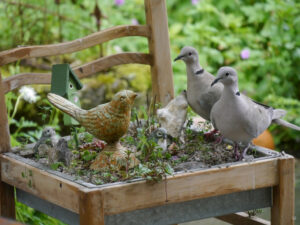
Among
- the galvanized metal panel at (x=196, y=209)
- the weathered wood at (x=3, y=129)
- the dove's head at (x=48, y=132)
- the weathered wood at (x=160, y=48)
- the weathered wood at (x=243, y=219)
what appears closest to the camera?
the galvanized metal panel at (x=196, y=209)

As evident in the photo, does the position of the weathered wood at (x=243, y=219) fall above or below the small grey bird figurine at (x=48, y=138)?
below

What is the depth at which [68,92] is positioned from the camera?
2250 millimetres

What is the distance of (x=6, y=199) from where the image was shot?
2348mm

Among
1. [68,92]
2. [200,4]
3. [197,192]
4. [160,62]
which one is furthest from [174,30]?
[197,192]

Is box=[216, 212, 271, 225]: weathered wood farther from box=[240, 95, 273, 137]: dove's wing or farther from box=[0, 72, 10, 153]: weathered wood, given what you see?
box=[0, 72, 10, 153]: weathered wood

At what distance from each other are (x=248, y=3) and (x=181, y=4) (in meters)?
0.61

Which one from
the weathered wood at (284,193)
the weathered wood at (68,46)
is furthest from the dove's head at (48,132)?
the weathered wood at (284,193)

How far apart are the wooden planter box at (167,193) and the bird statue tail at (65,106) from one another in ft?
0.70

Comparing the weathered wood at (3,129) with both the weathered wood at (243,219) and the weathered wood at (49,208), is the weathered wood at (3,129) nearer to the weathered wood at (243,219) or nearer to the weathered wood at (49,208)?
the weathered wood at (49,208)

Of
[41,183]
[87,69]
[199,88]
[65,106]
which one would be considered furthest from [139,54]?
[41,183]

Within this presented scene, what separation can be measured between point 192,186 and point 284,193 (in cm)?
37

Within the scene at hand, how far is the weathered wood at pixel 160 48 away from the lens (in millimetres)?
2631

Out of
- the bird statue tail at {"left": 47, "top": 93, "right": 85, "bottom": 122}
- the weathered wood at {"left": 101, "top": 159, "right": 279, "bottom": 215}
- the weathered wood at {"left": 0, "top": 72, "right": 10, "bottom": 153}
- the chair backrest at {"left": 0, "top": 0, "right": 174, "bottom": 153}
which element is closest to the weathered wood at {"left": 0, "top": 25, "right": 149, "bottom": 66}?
the chair backrest at {"left": 0, "top": 0, "right": 174, "bottom": 153}

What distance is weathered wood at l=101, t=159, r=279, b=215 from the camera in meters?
1.82
